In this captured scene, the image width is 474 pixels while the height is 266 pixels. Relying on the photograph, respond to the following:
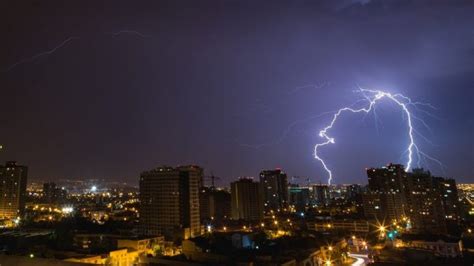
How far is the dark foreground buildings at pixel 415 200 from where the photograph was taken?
3744 cm

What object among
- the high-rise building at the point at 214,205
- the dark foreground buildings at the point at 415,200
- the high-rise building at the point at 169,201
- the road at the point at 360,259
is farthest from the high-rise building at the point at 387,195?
the high-rise building at the point at 169,201

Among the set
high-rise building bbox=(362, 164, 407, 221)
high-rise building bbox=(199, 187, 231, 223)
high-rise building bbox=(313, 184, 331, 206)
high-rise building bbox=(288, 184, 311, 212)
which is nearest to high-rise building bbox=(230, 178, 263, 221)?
high-rise building bbox=(199, 187, 231, 223)

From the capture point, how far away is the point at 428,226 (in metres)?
34.6

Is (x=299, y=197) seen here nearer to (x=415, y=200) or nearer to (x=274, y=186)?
(x=274, y=186)

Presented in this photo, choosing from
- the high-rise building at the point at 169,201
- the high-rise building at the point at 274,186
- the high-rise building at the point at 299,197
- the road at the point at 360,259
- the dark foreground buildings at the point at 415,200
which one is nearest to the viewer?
the road at the point at 360,259

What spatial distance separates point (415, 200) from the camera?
39188 millimetres

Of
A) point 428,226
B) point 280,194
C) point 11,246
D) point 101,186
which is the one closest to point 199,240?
point 11,246

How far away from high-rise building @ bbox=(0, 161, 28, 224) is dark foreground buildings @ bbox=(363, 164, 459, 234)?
142 feet

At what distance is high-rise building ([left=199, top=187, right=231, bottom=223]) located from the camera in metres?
47.2

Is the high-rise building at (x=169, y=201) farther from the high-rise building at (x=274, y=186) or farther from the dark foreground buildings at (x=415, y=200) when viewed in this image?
the high-rise building at (x=274, y=186)

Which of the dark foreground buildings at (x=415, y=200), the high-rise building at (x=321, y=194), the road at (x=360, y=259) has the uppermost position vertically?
the high-rise building at (x=321, y=194)

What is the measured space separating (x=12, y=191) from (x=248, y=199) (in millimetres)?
30440

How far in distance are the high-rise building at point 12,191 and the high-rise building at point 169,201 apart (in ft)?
71.1

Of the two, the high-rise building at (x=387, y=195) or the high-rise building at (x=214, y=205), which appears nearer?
the high-rise building at (x=387, y=195)
